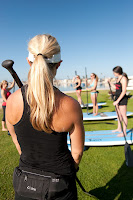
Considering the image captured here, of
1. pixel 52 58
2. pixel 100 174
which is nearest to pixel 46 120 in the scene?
pixel 52 58

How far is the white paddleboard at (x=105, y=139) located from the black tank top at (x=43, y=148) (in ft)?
11.0

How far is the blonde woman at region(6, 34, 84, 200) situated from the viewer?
1.08 m

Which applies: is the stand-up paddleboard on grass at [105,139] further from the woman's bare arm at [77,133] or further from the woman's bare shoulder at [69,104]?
the woman's bare shoulder at [69,104]

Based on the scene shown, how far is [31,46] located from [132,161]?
347 cm

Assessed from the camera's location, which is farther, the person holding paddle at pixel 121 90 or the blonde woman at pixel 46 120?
the person holding paddle at pixel 121 90

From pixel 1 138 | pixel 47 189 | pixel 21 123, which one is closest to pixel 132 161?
pixel 47 189

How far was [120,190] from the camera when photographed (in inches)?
112

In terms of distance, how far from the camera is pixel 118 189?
2867mm

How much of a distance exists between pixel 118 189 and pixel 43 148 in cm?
242

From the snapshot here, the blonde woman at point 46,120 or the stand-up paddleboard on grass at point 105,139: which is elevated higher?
the blonde woman at point 46,120

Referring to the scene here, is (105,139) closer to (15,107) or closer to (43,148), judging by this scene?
(43,148)

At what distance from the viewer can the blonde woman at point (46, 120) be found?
1081 millimetres

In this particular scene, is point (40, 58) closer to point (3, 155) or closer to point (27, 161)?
point (27, 161)

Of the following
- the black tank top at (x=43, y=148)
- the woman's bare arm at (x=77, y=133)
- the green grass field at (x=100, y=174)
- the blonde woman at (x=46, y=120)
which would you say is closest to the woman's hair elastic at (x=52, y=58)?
the blonde woman at (x=46, y=120)
